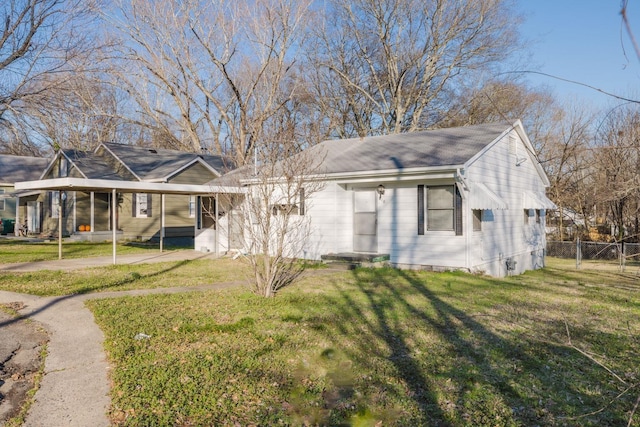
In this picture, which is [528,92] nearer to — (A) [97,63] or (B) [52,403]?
(A) [97,63]

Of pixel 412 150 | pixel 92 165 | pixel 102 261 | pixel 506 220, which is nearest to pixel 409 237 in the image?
pixel 412 150

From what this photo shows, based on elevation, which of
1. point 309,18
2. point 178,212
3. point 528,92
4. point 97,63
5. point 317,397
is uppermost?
point 309,18

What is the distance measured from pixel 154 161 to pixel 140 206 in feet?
7.82

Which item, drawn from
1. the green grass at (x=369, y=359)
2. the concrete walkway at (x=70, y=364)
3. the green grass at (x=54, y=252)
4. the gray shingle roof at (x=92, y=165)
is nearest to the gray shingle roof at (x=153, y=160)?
the gray shingle roof at (x=92, y=165)

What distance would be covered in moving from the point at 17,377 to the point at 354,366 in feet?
11.5

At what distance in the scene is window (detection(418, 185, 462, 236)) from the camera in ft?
39.8

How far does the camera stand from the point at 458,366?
17.3ft

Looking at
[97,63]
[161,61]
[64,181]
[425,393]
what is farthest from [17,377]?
[161,61]

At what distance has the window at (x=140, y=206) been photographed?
23.1 metres

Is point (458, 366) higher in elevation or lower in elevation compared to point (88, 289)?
lower

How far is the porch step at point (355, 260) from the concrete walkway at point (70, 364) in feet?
15.6

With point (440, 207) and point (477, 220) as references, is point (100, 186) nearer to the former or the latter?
point (440, 207)

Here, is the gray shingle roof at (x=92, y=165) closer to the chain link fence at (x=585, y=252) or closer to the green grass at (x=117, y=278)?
the green grass at (x=117, y=278)

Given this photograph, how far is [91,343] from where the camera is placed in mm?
5953
